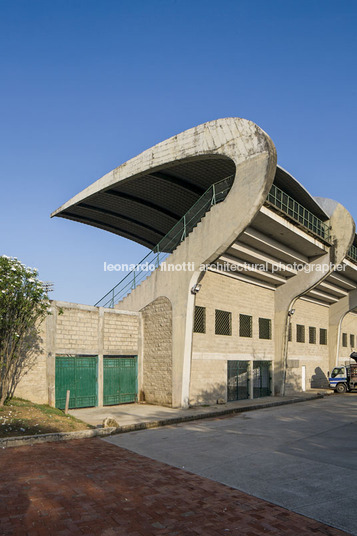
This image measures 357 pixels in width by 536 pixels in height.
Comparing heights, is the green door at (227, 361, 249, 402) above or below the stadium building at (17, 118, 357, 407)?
below

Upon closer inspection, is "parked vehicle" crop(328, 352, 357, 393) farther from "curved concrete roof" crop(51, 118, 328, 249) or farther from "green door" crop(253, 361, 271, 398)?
"curved concrete roof" crop(51, 118, 328, 249)

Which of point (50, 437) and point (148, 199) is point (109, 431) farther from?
point (148, 199)

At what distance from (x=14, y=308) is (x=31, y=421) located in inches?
165

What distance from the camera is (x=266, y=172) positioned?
1889cm

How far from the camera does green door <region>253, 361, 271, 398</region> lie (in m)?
27.9

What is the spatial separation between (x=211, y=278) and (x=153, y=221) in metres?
7.76

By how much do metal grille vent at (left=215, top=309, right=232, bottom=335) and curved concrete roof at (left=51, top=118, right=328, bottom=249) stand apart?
7.09 m

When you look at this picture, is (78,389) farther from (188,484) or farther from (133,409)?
(188,484)

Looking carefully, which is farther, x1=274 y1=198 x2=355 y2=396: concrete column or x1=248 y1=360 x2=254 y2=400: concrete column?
x1=274 y1=198 x2=355 y2=396: concrete column

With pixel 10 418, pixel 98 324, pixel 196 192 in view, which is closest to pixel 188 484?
pixel 10 418

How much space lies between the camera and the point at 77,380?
20.3 meters

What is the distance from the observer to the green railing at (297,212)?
22.8m

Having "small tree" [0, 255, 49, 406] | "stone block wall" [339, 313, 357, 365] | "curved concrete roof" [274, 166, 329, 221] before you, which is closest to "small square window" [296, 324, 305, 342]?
"stone block wall" [339, 313, 357, 365]

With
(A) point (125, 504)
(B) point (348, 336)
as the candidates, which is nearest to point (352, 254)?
(B) point (348, 336)
